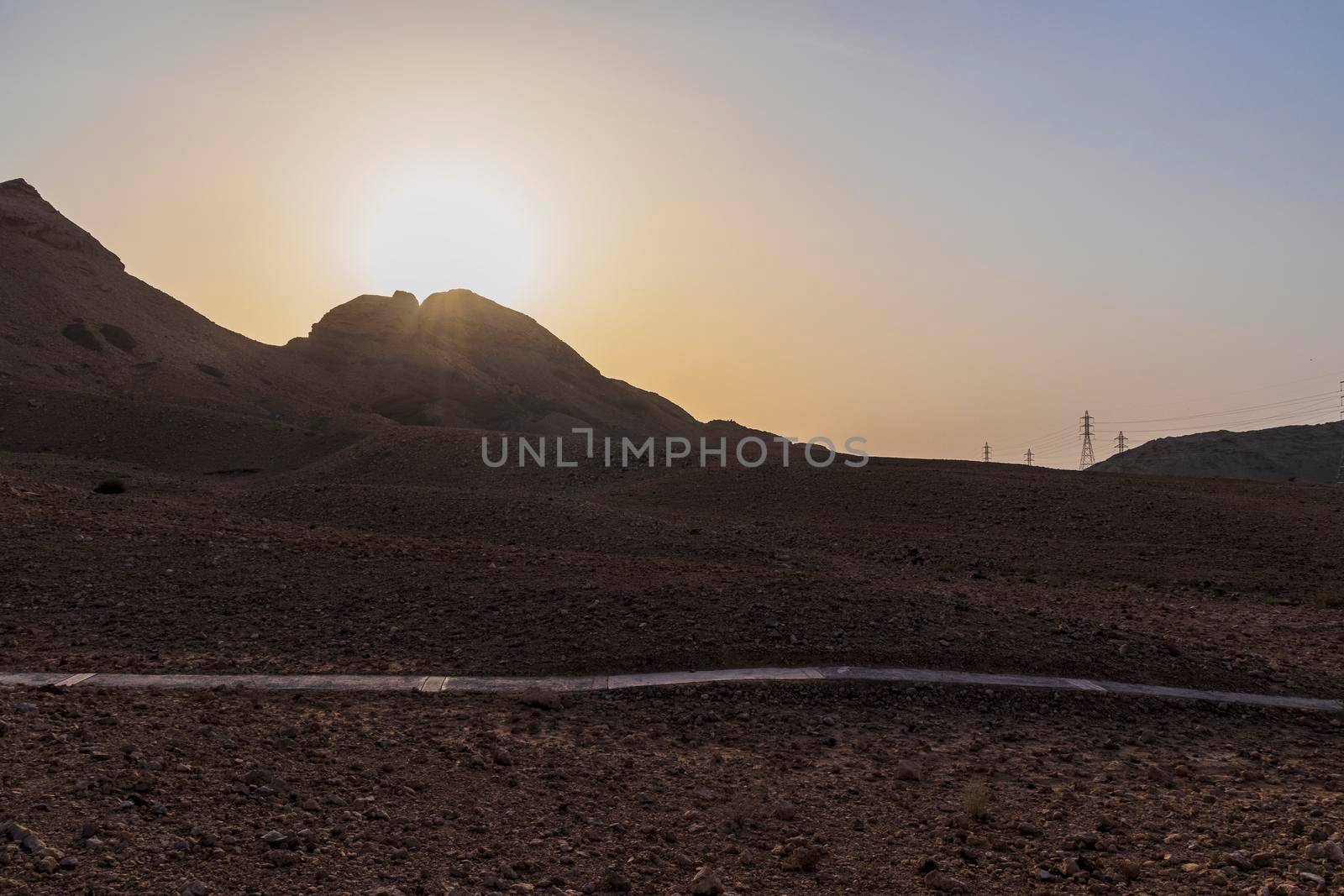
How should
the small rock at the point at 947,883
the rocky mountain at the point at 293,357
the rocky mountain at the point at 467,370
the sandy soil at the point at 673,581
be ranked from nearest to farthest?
the small rock at the point at 947,883 < the sandy soil at the point at 673,581 < the rocky mountain at the point at 293,357 < the rocky mountain at the point at 467,370

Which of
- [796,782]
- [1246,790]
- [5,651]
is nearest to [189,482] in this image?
[5,651]

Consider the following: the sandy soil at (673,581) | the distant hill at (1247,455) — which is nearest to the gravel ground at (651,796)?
the sandy soil at (673,581)

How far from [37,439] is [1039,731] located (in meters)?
44.8

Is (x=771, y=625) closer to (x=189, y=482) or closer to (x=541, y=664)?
(x=541, y=664)

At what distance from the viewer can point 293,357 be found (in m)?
84.5

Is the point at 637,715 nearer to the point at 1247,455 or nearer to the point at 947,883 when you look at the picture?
the point at 947,883

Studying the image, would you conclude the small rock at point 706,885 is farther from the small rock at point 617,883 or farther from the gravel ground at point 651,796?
the small rock at point 617,883

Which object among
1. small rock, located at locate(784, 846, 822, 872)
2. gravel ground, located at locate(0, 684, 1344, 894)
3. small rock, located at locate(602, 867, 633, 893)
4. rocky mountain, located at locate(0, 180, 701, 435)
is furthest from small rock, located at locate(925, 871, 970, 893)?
rocky mountain, located at locate(0, 180, 701, 435)

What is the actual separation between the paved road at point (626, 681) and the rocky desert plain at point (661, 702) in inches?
8.4

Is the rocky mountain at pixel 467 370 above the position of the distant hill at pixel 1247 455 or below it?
above

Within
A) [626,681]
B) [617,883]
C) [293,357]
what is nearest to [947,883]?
[617,883]

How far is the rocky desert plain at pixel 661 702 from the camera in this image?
19.1ft

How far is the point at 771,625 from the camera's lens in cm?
1186

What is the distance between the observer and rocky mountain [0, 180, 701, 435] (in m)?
60.1
